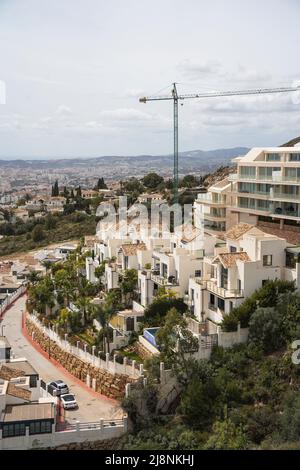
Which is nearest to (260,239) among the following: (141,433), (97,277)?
(141,433)

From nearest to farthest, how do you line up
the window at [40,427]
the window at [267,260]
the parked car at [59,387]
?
the window at [40,427]
the parked car at [59,387]
the window at [267,260]

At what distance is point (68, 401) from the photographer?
1825 cm

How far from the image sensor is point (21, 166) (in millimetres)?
153125

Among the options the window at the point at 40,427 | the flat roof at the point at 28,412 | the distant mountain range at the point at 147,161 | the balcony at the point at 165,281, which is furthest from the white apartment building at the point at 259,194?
the distant mountain range at the point at 147,161

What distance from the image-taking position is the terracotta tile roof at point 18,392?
1720 centimetres

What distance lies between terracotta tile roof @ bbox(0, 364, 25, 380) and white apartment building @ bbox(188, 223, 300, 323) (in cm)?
619

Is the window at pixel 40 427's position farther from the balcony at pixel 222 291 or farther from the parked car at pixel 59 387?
the balcony at pixel 222 291

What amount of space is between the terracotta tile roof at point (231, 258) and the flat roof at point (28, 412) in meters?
7.17

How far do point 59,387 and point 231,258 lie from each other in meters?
7.10

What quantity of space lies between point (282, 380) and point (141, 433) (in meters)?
4.19

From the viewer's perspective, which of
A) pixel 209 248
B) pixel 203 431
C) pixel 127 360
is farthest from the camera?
pixel 209 248

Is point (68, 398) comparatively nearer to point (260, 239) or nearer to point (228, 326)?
point (228, 326)

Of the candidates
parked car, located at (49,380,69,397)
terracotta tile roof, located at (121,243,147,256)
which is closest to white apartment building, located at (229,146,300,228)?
terracotta tile roof, located at (121,243,147,256)

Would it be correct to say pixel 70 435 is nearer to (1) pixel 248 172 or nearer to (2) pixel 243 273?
(2) pixel 243 273
